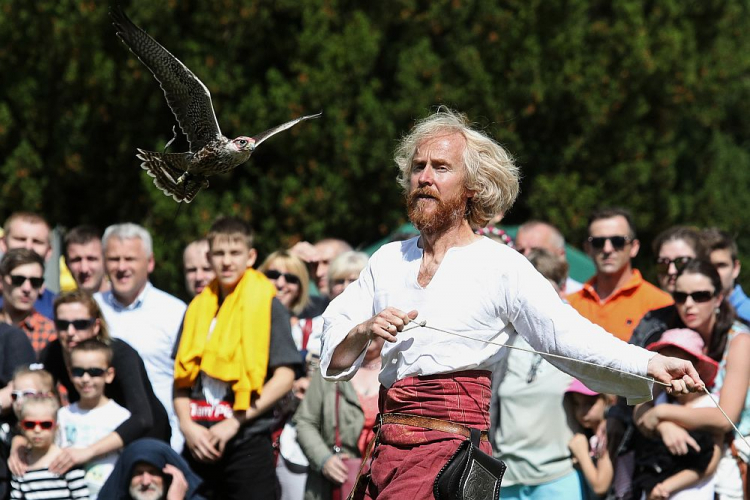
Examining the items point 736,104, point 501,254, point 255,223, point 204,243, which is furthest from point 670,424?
point 736,104

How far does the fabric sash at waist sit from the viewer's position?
409cm

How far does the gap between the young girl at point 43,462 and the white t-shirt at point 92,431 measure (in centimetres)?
9

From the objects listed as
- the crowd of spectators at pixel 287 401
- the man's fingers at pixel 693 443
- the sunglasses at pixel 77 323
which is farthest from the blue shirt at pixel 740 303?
the sunglasses at pixel 77 323

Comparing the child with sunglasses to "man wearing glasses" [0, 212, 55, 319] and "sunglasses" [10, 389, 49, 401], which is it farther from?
"man wearing glasses" [0, 212, 55, 319]

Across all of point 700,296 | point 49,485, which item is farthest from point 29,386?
point 700,296

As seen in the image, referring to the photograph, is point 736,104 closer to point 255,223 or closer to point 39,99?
point 255,223

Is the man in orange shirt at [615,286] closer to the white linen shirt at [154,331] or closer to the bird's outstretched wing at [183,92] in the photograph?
the white linen shirt at [154,331]

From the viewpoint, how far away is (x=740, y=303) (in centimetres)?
704

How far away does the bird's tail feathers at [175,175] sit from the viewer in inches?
187

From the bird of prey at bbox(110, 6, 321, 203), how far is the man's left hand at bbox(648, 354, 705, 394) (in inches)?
67.1

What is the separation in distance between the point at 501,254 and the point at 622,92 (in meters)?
12.6

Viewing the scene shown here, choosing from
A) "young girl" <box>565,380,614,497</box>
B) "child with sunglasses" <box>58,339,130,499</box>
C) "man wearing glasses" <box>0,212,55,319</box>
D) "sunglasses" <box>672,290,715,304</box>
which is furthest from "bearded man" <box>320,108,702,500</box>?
"man wearing glasses" <box>0,212,55,319</box>

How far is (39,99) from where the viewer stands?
1412 cm

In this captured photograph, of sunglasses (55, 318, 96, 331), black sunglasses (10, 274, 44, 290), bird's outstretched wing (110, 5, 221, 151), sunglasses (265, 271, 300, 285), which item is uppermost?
bird's outstretched wing (110, 5, 221, 151)
